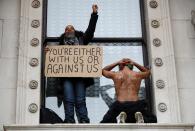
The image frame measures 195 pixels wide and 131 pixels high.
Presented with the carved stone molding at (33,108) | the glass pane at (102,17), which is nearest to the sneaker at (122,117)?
the carved stone molding at (33,108)

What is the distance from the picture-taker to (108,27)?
11133mm

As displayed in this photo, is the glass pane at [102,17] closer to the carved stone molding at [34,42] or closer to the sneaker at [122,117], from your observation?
the carved stone molding at [34,42]

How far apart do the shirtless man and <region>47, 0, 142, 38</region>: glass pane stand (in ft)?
4.03

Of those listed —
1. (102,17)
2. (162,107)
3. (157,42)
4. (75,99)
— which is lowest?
(162,107)

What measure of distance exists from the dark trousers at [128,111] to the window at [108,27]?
92cm

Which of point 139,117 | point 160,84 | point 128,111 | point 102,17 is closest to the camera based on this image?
point 139,117

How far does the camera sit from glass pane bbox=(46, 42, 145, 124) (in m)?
10.3

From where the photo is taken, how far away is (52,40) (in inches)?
429

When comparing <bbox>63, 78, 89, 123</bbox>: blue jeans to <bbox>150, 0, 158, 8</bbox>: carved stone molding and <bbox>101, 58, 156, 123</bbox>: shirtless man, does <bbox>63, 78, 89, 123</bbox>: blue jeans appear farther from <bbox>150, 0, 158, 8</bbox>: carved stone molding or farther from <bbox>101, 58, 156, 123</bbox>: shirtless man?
<bbox>150, 0, 158, 8</bbox>: carved stone molding

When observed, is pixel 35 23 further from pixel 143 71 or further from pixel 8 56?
pixel 143 71

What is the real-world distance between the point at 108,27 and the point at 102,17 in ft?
0.75

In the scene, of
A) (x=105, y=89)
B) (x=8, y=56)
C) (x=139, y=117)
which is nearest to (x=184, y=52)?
(x=105, y=89)

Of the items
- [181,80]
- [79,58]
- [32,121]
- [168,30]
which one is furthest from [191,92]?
[32,121]

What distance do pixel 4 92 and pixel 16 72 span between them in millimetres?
366
